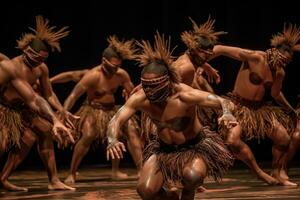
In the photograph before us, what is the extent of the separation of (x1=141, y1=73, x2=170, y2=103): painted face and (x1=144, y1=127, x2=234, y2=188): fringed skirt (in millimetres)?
334

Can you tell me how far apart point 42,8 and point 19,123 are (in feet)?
7.86

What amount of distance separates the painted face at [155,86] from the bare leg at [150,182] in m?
0.38

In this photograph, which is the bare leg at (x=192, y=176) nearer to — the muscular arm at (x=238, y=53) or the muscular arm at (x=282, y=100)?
the muscular arm at (x=238, y=53)

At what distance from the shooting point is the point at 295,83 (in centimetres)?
875

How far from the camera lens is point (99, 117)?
7219mm

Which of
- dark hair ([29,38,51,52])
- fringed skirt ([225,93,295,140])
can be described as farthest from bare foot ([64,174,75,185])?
fringed skirt ([225,93,295,140])

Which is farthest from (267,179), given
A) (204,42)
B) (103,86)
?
(103,86)

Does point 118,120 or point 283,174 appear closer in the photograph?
point 118,120

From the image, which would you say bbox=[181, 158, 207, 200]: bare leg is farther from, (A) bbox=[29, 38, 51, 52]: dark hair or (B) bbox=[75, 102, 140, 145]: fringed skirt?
(B) bbox=[75, 102, 140, 145]: fringed skirt

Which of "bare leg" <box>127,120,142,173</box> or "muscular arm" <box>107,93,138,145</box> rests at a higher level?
"muscular arm" <box>107,93,138,145</box>

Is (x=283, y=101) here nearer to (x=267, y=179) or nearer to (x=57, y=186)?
(x=267, y=179)

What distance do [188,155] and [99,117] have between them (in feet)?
8.64

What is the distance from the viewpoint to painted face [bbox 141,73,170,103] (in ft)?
14.9

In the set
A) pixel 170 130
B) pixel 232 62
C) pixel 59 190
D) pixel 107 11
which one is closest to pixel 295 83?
pixel 232 62
